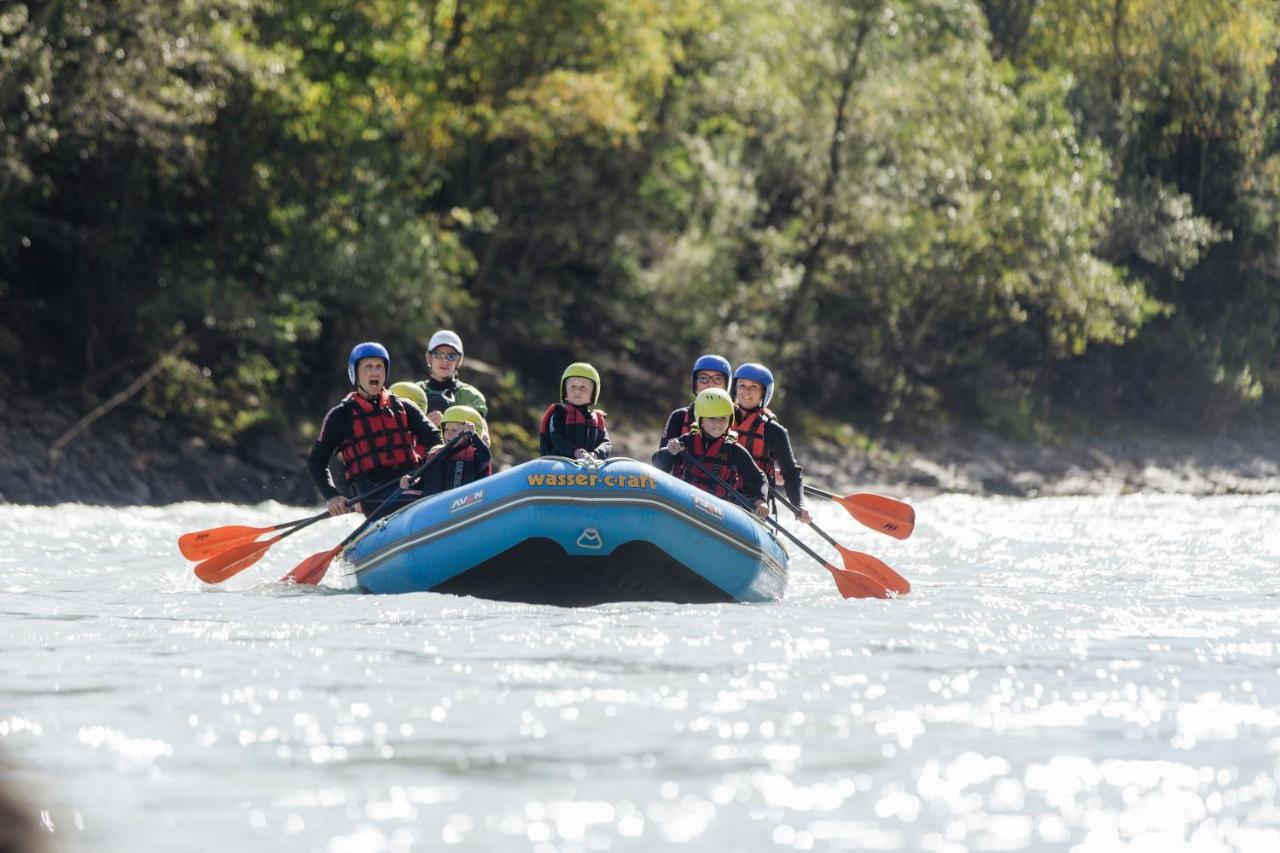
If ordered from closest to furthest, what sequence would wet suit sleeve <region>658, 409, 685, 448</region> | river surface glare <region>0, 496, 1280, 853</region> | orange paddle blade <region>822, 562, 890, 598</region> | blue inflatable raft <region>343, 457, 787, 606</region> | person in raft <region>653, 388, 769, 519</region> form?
1. river surface glare <region>0, 496, 1280, 853</region>
2. blue inflatable raft <region>343, 457, 787, 606</region>
3. orange paddle blade <region>822, 562, 890, 598</region>
4. person in raft <region>653, 388, 769, 519</region>
5. wet suit sleeve <region>658, 409, 685, 448</region>

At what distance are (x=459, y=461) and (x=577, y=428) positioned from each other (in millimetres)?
716

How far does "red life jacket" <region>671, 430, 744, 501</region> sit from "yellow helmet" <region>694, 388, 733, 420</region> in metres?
0.22

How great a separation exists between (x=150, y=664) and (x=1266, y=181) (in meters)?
29.5

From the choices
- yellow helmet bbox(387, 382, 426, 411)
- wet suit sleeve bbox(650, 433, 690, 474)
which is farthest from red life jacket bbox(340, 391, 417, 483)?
wet suit sleeve bbox(650, 433, 690, 474)

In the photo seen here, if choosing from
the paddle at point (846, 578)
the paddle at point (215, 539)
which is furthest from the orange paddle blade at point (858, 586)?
the paddle at point (215, 539)

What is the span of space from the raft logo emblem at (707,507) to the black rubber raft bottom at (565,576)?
307 mm

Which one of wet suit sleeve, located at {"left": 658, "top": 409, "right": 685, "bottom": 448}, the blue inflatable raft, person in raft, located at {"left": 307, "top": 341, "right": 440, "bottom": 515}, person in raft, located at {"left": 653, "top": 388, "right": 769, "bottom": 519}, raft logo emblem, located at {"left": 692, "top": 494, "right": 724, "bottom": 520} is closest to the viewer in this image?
the blue inflatable raft

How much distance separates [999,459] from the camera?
2756 cm

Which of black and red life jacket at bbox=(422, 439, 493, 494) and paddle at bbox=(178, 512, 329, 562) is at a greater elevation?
black and red life jacket at bbox=(422, 439, 493, 494)

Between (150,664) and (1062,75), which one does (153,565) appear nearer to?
(150,664)

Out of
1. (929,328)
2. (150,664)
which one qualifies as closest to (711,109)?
(929,328)

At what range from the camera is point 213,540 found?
10.6m

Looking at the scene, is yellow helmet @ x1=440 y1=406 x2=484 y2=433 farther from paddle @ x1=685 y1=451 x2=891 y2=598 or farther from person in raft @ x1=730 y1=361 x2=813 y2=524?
person in raft @ x1=730 y1=361 x2=813 y2=524

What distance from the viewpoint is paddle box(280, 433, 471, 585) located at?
9828 mm
